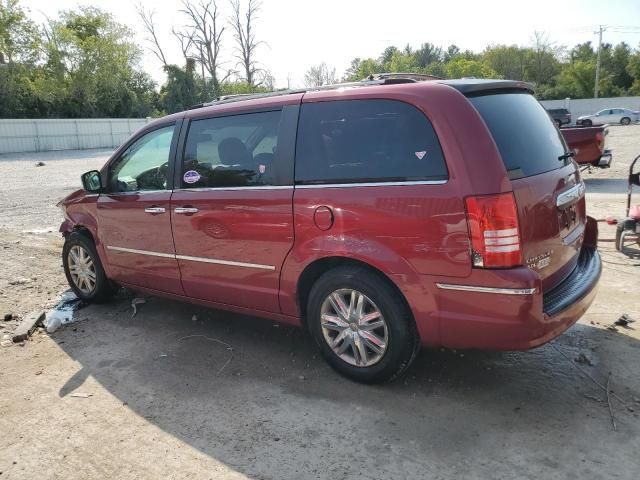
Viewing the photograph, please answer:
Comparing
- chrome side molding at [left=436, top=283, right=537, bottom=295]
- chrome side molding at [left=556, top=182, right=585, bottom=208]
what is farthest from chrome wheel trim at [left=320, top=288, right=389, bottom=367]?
chrome side molding at [left=556, top=182, right=585, bottom=208]

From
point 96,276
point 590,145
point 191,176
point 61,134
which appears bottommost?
point 96,276

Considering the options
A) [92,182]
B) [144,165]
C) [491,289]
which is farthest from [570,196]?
[92,182]

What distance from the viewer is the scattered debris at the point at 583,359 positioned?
365cm

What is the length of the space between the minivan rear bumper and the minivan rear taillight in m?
0.09

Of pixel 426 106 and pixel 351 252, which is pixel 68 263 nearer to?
pixel 351 252

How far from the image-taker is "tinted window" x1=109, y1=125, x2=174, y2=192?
14.7 feet

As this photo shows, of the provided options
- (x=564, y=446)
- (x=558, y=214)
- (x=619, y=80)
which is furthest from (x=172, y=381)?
(x=619, y=80)

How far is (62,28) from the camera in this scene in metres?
46.8

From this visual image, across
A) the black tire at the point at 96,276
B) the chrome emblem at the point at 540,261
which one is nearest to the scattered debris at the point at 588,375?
the chrome emblem at the point at 540,261

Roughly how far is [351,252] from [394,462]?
1.22 m

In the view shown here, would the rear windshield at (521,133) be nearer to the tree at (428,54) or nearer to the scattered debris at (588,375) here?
the scattered debris at (588,375)

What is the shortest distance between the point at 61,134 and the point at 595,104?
1893 inches

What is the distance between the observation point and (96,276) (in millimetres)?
5258

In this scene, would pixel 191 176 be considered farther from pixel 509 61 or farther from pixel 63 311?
pixel 509 61
